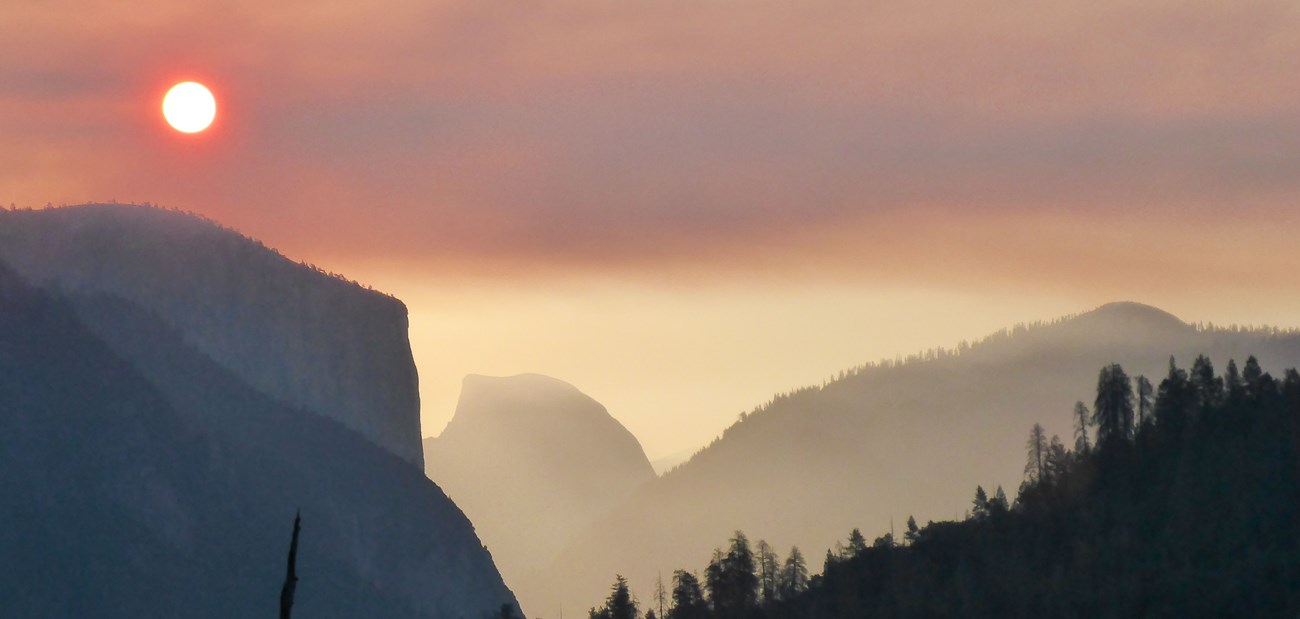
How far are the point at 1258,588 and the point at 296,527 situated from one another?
6091 inches

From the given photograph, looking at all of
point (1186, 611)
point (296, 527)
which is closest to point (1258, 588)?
point (1186, 611)

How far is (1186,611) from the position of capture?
200 m

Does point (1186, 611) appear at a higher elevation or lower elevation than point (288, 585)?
higher

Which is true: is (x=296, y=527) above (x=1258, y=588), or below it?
below

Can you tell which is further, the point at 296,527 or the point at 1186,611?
the point at 1186,611

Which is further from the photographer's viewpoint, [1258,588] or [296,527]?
[1258,588]

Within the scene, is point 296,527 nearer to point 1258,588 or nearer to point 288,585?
point 288,585

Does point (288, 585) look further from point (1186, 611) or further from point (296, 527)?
point (1186, 611)

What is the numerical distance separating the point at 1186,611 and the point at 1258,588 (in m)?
7.71

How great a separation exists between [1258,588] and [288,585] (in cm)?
15551

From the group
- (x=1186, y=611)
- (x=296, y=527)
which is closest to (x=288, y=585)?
(x=296, y=527)

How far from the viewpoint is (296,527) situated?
65.7 meters

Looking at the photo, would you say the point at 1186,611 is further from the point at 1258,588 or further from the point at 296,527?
the point at 296,527

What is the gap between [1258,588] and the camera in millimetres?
199375
